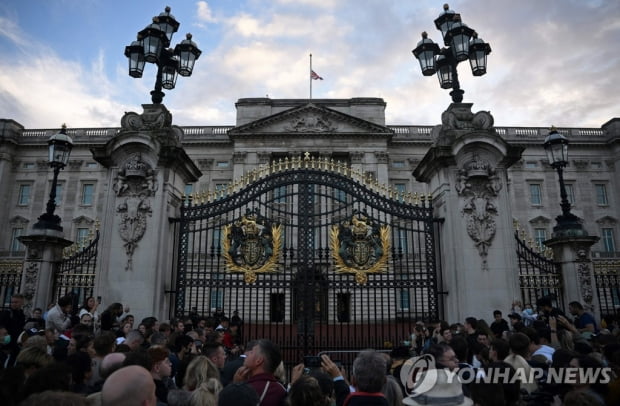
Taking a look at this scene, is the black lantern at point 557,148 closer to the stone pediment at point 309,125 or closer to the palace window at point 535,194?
the stone pediment at point 309,125

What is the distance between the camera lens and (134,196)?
37.6 feet

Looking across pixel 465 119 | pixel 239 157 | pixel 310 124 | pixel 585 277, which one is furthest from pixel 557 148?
pixel 239 157

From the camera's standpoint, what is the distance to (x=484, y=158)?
1155cm

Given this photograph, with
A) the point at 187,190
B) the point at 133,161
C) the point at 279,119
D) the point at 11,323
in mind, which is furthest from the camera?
the point at 279,119

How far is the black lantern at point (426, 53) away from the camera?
1254cm

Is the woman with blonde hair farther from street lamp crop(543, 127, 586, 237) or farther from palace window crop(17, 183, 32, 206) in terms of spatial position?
palace window crop(17, 183, 32, 206)

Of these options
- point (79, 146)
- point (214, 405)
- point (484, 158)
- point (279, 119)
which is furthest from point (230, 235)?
point (79, 146)

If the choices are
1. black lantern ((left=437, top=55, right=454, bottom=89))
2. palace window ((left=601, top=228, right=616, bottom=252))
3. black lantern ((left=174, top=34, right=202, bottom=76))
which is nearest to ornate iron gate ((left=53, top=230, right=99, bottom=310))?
black lantern ((left=174, top=34, right=202, bottom=76))

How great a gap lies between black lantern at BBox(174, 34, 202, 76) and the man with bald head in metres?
11.6

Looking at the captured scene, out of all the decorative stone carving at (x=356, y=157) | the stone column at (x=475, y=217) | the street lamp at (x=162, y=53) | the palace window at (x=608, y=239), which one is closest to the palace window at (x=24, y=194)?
the decorative stone carving at (x=356, y=157)

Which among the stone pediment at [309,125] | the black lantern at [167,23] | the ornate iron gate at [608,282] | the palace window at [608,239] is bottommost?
the ornate iron gate at [608,282]

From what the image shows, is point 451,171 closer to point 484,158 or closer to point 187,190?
point 484,158

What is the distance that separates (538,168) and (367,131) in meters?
18.5

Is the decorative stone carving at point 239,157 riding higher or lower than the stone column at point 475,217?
higher
